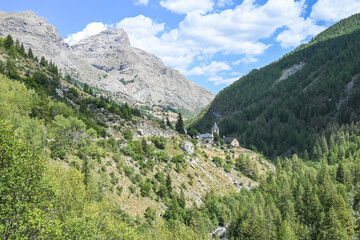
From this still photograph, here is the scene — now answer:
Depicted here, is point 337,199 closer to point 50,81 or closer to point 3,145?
point 3,145

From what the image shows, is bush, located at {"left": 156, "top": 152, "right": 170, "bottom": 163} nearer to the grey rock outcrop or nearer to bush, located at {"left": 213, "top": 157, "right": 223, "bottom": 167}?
the grey rock outcrop

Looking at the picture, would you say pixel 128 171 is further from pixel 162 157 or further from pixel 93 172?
pixel 162 157

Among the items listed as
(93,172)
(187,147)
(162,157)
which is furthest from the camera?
(187,147)

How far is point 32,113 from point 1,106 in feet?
39.5

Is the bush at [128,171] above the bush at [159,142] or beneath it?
beneath

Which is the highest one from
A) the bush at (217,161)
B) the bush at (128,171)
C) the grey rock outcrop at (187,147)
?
the grey rock outcrop at (187,147)

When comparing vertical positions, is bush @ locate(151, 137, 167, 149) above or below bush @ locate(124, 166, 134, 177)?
above

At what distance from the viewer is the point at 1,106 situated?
57.7 meters

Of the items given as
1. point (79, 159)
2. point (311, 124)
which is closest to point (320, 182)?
point (79, 159)

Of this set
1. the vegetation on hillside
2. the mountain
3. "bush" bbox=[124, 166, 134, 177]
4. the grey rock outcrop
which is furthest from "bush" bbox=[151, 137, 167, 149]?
"bush" bbox=[124, 166, 134, 177]

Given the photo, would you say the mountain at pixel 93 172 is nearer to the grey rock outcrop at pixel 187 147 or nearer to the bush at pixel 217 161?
the grey rock outcrop at pixel 187 147

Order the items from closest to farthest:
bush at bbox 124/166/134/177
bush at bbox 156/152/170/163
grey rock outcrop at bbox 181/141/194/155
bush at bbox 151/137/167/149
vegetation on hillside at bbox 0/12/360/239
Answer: vegetation on hillside at bbox 0/12/360/239 → bush at bbox 124/166/134/177 → bush at bbox 156/152/170/163 → bush at bbox 151/137/167/149 → grey rock outcrop at bbox 181/141/194/155

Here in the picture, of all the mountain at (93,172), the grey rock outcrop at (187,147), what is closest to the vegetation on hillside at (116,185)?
the mountain at (93,172)

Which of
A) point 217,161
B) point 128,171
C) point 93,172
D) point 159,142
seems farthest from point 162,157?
point 217,161
